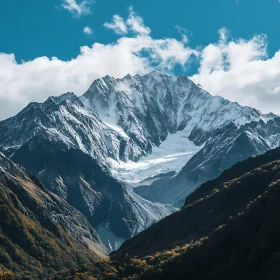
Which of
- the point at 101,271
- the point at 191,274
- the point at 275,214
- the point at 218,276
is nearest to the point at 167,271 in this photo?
the point at 191,274

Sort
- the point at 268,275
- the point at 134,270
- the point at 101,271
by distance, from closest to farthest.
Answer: the point at 268,275 → the point at 134,270 → the point at 101,271

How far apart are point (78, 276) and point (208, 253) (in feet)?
179

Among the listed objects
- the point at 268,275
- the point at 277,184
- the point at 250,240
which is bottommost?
the point at 268,275

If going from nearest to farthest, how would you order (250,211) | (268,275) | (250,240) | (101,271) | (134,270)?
(268,275)
(250,240)
(250,211)
(134,270)
(101,271)

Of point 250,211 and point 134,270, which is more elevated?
point 250,211

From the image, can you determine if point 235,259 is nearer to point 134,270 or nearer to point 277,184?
point 277,184

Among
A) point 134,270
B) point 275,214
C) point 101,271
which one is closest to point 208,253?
point 275,214

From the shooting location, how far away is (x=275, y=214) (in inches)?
5979

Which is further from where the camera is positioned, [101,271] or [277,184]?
[101,271]

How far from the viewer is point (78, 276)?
195 metres

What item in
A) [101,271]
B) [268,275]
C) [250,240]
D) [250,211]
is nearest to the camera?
[268,275]

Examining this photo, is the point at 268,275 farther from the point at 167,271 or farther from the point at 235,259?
the point at 167,271

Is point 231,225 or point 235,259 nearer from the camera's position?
point 235,259

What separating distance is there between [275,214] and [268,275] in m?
25.2
